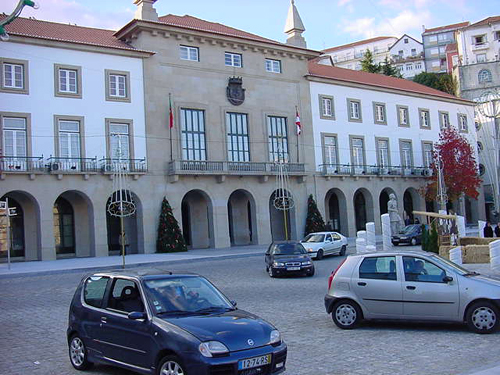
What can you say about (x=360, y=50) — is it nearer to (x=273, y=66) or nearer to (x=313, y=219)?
(x=273, y=66)

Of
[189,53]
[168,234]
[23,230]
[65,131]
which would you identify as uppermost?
[189,53]

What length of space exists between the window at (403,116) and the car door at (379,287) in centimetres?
4563

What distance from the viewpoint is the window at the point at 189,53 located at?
40.3 m

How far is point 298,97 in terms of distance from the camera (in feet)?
153

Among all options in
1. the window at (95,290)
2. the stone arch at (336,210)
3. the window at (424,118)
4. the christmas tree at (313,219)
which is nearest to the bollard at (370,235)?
the christmas tree at (313,219)

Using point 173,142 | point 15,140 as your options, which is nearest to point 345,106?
point 173,142

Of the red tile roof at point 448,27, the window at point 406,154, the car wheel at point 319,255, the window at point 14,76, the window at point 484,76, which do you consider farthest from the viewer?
the red tile roof at point 448,27

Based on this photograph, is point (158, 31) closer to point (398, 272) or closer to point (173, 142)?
point (173, 142)

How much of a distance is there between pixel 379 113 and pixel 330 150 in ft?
26.4

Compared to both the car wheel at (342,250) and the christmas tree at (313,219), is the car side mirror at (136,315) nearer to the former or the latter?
the car wheel at (342,250)

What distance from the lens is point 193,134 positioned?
4016 cm

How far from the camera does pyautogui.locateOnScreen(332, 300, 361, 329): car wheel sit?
1133cm

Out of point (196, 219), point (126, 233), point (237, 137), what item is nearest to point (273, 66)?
point (237, 137)

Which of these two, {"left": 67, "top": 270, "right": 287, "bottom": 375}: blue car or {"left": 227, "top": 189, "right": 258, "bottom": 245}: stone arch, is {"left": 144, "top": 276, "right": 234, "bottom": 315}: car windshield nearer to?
{"left": 67, "top": 270, "right": 287, "bottom": 375}: blue car
